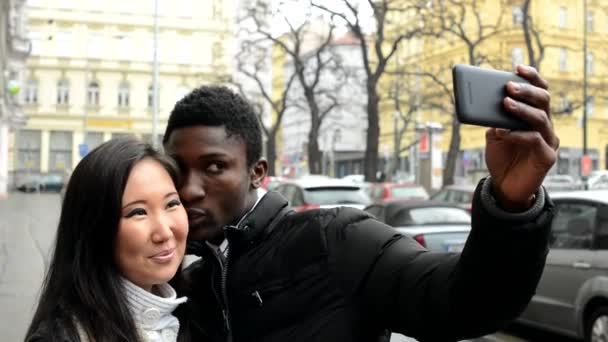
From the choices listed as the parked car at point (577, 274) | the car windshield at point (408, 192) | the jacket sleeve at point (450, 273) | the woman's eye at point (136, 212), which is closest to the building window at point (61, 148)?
the car windshield at point (408, 192)

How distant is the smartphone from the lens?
1.36m

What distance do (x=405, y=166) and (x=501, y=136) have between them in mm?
75158

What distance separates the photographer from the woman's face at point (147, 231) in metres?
1.79

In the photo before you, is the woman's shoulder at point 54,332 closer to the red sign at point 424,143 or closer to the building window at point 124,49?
the red sign at point 424,143

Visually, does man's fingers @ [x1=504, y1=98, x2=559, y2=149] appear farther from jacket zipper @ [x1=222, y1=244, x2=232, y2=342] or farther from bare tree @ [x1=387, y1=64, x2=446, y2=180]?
bare tree @ [x1=387, y1=64, x2=446, y2=180]

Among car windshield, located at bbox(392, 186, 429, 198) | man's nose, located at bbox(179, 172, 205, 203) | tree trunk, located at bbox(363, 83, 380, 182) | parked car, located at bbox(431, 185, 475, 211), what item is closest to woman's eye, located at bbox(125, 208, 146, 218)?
man's nose, located at bbox(179, 172, 205, 203)

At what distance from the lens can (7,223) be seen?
74.4 feet

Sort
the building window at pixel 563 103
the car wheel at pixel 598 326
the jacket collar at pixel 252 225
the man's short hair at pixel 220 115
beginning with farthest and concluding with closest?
the building window at pixel 563 103 < the car wheel at pixel 598 326 < the man's short hair at pixel 220 115 < the jacket collar at pixel 252 225

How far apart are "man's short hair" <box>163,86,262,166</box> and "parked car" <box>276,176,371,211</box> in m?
12.7

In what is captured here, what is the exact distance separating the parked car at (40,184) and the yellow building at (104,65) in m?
6.55

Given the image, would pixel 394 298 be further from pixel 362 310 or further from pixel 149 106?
pixel 149 106

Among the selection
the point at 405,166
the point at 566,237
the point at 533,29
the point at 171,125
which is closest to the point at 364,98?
the point at 405,166

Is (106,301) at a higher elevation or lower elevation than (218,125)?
lower

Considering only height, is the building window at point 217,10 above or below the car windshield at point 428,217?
above
